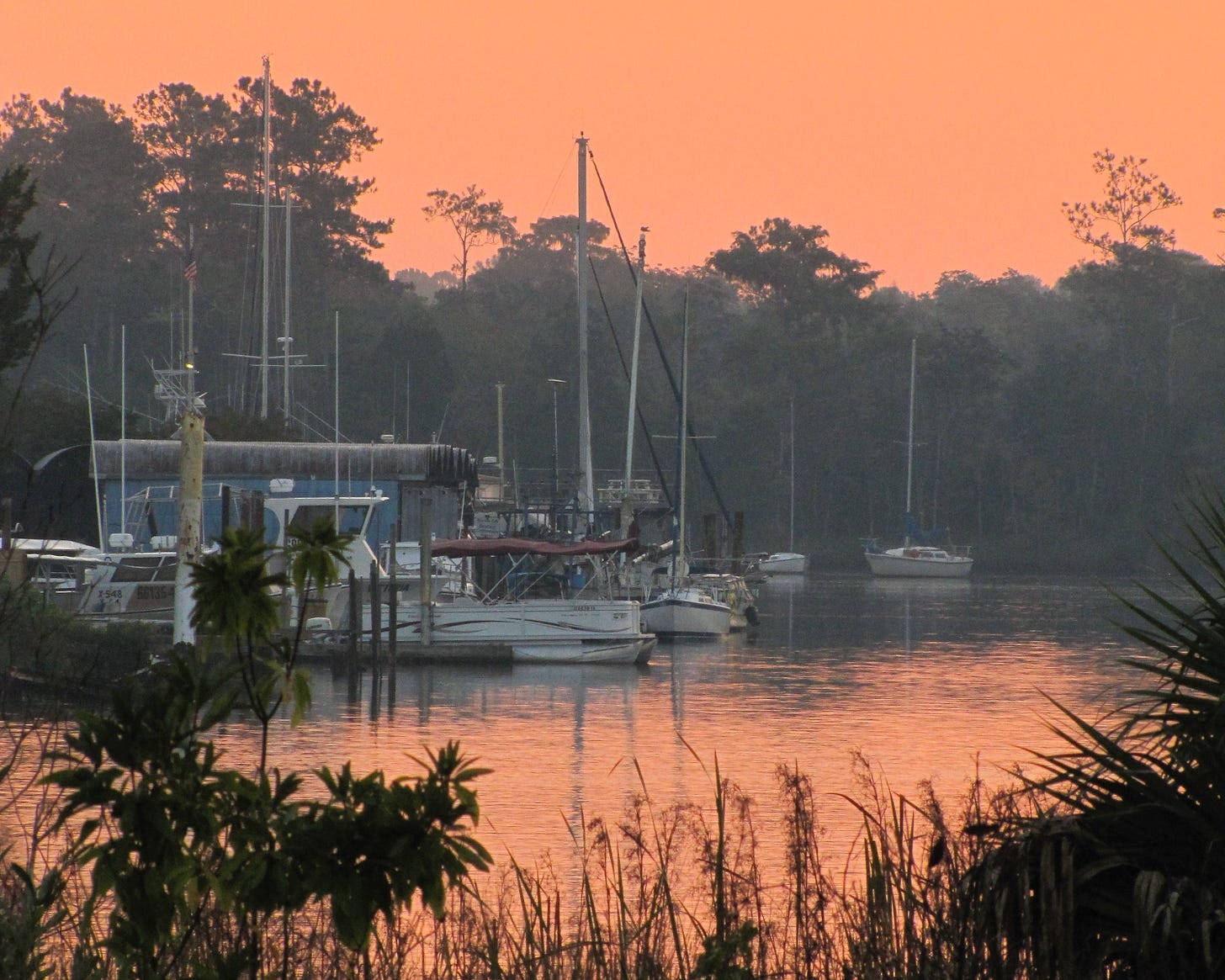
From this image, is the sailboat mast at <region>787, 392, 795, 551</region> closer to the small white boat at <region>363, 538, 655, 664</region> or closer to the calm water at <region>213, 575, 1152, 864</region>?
the calm water at <region>213, 575, 1152, 864</region>

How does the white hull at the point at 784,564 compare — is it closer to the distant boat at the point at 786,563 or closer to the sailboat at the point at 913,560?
the distant boat at the point at 786,563

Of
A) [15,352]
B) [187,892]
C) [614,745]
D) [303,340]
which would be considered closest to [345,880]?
[187,892]

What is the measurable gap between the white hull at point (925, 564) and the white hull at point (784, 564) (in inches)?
175

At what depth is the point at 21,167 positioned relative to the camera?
696 inches

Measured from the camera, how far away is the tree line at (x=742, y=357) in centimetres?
8525

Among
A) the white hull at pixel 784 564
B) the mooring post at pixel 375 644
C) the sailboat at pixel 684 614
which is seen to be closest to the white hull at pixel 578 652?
the mooring post at pixel 375 644

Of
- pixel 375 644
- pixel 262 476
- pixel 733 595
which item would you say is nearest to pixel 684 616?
pixel 733 595

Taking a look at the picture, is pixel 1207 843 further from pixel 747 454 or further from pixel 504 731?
pixel 747 454

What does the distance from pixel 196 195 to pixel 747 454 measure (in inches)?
1345

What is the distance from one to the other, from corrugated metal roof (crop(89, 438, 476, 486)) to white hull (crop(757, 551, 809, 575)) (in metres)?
44.0

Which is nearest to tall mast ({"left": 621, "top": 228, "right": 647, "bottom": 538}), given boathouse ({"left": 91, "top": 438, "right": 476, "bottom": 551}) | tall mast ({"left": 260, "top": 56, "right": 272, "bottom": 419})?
boathouse ({"left": 91, "top": 438, "right": 476, "bottom": 551})

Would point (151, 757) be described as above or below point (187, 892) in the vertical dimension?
above

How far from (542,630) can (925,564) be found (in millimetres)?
53145

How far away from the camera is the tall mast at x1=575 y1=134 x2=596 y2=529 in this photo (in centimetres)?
4600
